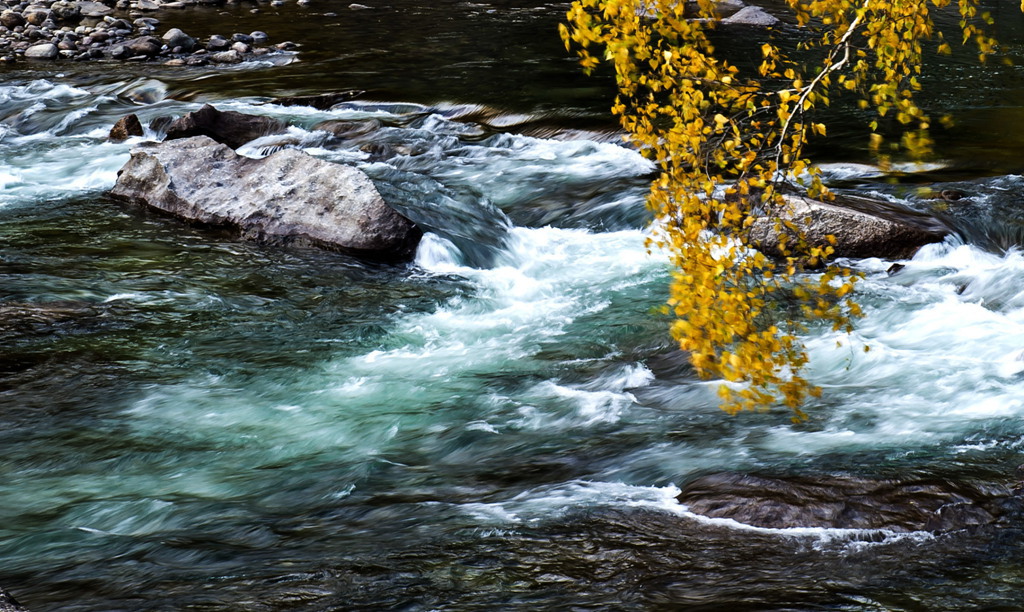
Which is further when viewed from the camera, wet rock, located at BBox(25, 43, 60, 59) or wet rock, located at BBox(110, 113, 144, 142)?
wet rock, located at BBox(25, 43, 60, 59)

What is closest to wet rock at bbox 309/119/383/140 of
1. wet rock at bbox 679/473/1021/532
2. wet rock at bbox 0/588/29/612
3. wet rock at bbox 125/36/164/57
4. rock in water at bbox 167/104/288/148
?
rock in water at bbox 167/104/288/148

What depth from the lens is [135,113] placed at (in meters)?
16.1

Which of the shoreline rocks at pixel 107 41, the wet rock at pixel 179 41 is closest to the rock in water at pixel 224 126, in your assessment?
the shoreline rocks at pixel 107 41

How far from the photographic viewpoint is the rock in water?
44.6ft

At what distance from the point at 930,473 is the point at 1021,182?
7.01 meters

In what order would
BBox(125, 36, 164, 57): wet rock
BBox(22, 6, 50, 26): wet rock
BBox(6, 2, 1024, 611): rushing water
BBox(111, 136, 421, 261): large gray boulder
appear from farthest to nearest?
BBox(22, 6, 50, 26): wet rock, BBox(125, 36, 164, 57): wet rock, BBox(111, 136, 421, 261): large gray boulder, BBox(6, 2, 1024, 611): rushing water

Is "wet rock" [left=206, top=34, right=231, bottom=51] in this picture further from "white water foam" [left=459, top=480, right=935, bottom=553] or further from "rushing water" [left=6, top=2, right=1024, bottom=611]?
"white water foam" [left=459, top=480, right=935, bottom=553]

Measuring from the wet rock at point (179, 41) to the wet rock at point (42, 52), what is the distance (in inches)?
85.1

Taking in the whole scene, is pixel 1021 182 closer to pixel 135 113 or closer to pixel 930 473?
pixel 930 473

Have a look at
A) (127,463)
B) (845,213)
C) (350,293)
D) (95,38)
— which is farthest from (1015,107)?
(95,38)

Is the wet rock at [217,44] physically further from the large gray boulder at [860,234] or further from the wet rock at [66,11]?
the large gray boulder at [860,234]

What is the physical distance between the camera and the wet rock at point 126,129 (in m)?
14.6

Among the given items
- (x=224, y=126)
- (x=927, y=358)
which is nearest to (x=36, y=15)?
(x=224, y=126)

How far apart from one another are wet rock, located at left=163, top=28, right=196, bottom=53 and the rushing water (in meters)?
8.22
